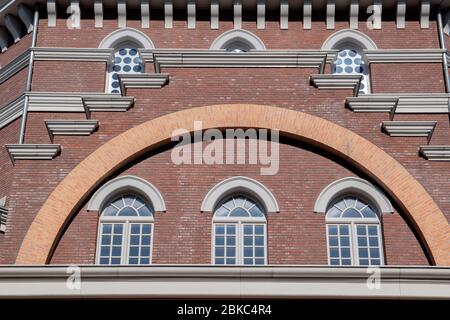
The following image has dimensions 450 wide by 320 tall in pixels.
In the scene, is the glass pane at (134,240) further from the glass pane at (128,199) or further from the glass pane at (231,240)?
the glass pane at (231,240)

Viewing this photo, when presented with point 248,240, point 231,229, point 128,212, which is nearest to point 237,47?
point 231,229

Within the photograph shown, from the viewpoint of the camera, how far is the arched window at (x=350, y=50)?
66.1 ft

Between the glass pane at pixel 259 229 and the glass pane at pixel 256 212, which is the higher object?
the glass pane at pixel 256 212

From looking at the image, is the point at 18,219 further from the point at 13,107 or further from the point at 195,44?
the point at 195,44

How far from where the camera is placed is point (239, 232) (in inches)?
675

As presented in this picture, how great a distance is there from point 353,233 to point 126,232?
478 cm

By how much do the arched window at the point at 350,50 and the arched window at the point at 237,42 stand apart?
169 cm

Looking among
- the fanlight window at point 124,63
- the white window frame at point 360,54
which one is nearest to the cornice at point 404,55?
the white window frame at point 360,54

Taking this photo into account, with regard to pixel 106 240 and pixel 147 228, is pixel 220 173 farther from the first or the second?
pixel 106 240

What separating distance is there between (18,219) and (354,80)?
25.3 ft

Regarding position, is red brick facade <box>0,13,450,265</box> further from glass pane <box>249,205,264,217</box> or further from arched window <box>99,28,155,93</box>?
arched window <box>99,28,155,93</box>

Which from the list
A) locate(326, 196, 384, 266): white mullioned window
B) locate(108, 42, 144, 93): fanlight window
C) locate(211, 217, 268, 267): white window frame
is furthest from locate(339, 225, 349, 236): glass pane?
locate(108, 42, 144, 93): fanlight window

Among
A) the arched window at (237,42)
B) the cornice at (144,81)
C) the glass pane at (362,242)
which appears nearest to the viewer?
the glass pane at (362,242)

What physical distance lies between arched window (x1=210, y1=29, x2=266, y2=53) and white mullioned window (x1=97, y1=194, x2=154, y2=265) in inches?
191
